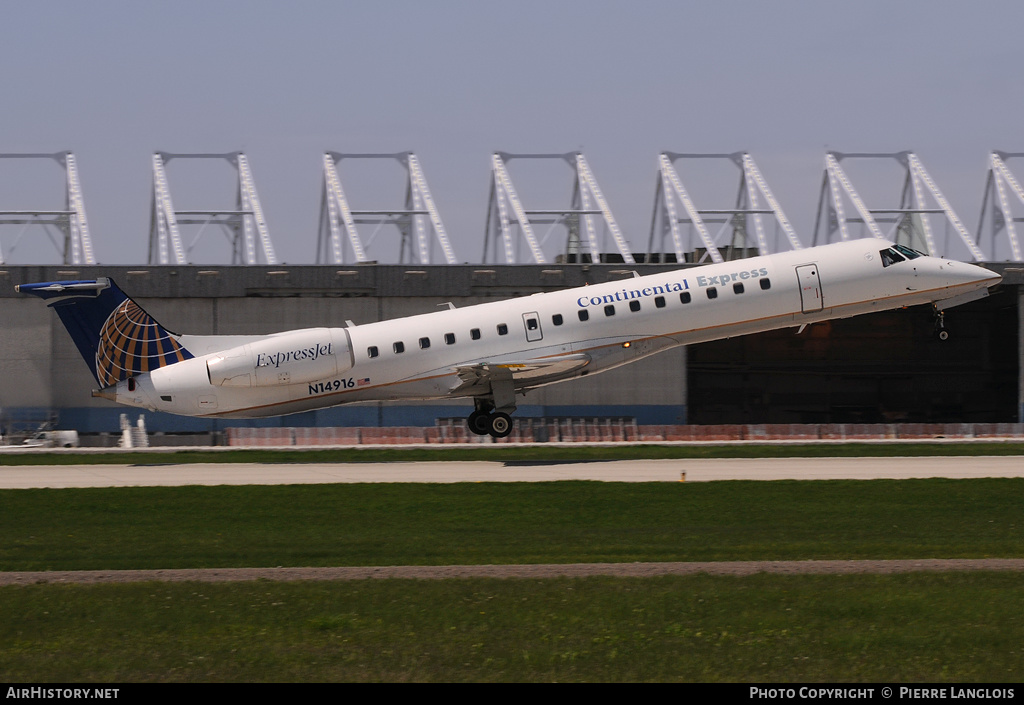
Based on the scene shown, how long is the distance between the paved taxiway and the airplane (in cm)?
241

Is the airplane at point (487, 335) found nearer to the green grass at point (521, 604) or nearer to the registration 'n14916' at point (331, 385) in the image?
the registration 'n14916' at point (331, 385)

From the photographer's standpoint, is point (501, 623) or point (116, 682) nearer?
point (116, 682)

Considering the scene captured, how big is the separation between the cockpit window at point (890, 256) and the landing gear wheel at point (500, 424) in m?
12.5

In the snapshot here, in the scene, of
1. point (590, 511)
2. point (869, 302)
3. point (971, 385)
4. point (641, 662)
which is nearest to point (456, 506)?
point (590, 511)

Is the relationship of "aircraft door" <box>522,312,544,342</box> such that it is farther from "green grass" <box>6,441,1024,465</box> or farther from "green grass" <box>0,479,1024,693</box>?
"green grass" <box>0,479,1024,693</box>

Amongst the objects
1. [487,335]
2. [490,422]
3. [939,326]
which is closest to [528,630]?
[487,335]

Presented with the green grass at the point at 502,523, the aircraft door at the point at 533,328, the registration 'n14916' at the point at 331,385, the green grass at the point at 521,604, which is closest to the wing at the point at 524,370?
the aircraft door at the point at 533,328

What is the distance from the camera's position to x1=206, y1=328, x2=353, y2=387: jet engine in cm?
3334

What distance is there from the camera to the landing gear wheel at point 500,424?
116ft

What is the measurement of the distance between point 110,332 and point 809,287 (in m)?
21.0

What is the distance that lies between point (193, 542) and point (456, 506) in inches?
236

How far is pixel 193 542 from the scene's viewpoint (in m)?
19.7

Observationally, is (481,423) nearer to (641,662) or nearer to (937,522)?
(937,522)

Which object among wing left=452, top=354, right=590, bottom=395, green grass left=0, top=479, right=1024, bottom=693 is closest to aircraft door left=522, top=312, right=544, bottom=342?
wing left=452, top=354, right=590, bottom=395
